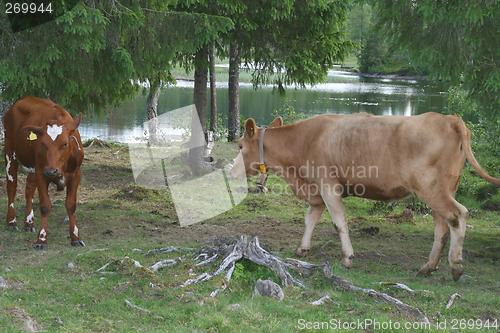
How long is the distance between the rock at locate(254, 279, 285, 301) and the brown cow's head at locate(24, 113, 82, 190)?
3.45 m

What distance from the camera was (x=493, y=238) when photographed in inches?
446

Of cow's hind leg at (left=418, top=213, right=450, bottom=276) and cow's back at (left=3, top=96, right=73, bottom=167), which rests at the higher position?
cow's back at (left=3, top=96, right=73, bottom=167)

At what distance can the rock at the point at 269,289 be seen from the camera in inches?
282

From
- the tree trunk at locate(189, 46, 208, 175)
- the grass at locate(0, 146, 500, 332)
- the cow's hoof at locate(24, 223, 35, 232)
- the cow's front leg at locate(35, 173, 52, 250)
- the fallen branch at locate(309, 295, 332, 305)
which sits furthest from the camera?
the tree trunk at locate(189, 46, 208, 175)

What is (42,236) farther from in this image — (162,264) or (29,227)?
(162,264)

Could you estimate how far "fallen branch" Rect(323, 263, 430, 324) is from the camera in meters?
6.74

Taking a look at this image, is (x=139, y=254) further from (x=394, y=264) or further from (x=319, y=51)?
(x=319, y=51)

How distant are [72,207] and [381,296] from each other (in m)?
4.76

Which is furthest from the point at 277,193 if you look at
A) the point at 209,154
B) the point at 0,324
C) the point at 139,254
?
the point at 0,324

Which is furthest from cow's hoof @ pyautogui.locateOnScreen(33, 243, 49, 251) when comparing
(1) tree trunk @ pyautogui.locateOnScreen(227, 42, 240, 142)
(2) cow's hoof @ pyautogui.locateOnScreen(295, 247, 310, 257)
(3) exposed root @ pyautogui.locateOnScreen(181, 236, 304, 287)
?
(1) tree trunk @ pyautogui.locateOnScreen(227, 42, 240, 142)

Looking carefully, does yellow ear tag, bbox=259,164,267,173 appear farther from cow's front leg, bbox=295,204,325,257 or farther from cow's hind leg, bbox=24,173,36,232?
cow's hind leg, bbox=24,173,36,232

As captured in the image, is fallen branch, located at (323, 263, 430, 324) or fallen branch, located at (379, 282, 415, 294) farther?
fallen branch, located at (379, 282, 415, 294)

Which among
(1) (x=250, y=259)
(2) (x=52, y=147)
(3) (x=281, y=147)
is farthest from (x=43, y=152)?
(1) (x=250, y=259)

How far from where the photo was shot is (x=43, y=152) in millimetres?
9359
